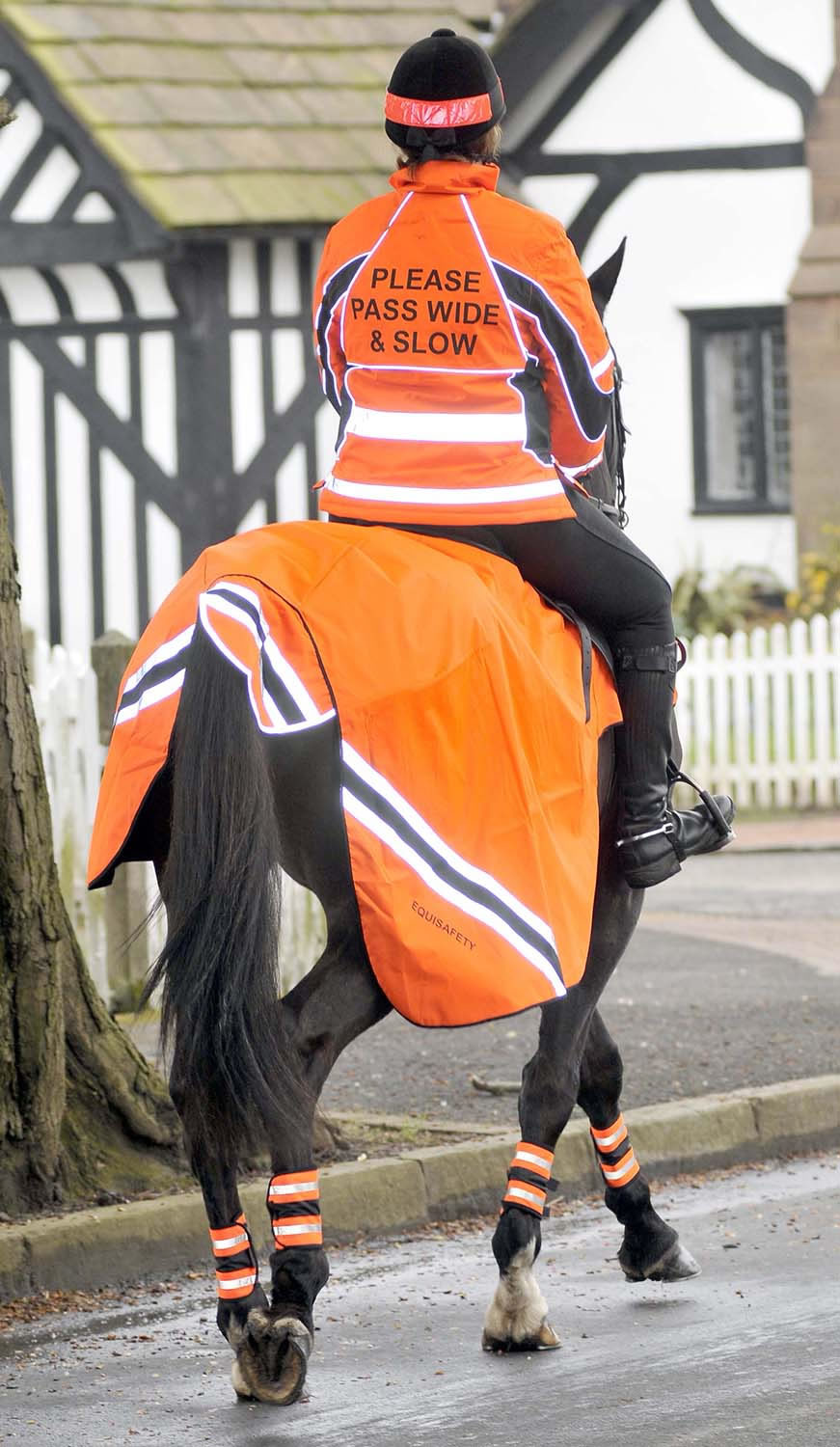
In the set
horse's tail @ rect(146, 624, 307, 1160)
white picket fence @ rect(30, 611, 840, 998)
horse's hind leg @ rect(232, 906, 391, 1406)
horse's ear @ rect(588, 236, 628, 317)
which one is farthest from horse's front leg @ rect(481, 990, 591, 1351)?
white picket fence @ rect(30, 611, 840, 998)

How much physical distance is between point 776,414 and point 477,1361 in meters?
17.5

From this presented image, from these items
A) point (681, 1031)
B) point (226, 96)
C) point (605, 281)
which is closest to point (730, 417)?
point (226, 96)

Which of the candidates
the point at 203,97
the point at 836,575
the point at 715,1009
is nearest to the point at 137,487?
the point at 203,97

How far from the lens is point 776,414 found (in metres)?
22.0

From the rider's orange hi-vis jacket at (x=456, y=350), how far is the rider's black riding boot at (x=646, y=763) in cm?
43

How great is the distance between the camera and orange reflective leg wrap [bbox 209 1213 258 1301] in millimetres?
4922

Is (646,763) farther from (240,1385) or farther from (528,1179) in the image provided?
(240,1385)

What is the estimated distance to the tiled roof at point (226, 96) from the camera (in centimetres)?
1716

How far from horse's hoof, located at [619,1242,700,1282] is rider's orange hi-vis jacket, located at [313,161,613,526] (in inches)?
71.1

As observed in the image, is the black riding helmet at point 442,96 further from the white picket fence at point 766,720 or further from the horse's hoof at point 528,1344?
the white picket fence at point 766,720

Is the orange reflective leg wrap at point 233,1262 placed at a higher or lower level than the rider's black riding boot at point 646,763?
lower

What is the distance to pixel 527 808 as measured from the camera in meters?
4.98

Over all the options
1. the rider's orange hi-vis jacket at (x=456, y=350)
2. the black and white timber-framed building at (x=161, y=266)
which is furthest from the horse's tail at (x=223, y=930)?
the black and white timber-framed building at (x=161, y=266)

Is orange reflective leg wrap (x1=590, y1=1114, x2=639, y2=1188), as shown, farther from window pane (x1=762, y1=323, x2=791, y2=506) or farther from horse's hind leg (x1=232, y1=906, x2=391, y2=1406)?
window pane (x1=762, y1=323, x2=791, y2=506)
